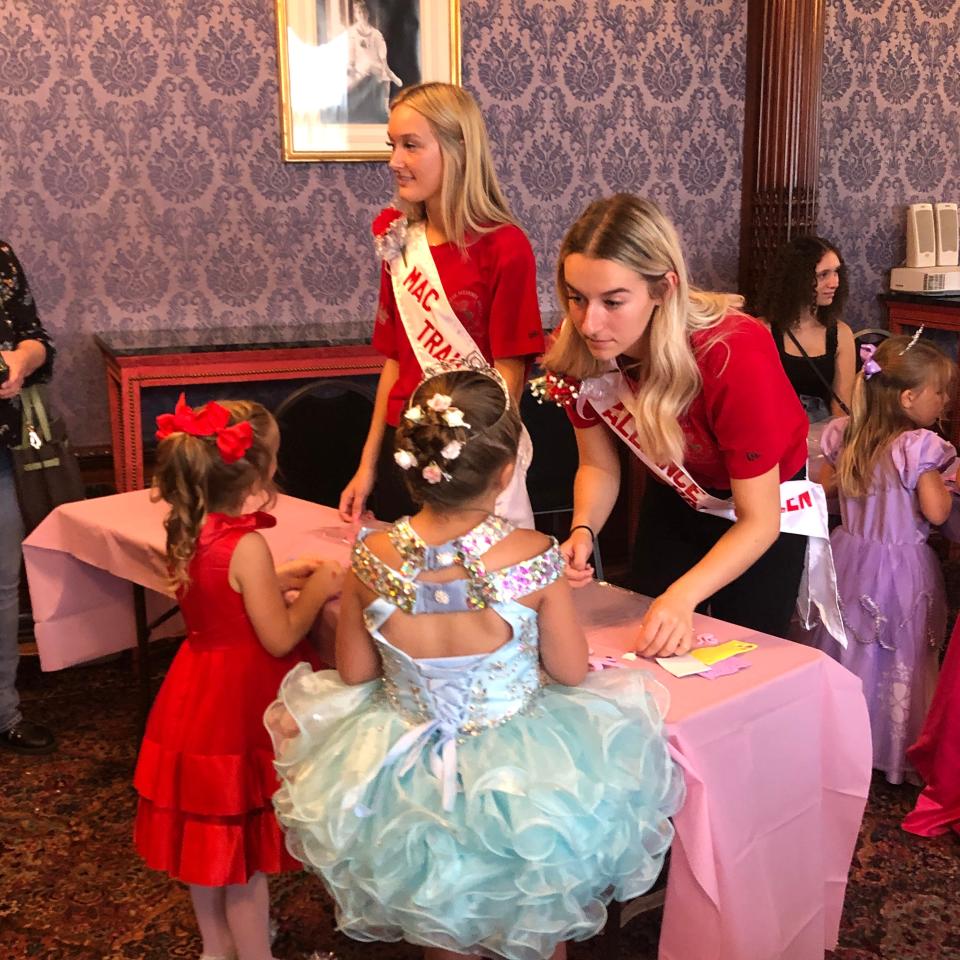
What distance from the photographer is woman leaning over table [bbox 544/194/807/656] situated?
161 centimetres

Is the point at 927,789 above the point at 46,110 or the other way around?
the other way around

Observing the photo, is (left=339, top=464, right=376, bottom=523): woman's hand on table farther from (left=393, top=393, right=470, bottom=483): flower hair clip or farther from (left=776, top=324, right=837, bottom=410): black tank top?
(left=776, top=324, right=837, bottom=410): black tank top

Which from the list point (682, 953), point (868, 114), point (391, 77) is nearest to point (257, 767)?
point (682, 953)

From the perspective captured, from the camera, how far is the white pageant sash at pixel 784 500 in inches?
71.2

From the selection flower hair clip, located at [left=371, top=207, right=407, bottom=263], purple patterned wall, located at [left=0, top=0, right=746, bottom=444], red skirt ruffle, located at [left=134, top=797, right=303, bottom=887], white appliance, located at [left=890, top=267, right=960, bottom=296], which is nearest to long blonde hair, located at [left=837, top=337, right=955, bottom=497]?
flower hair clip, located at [left=371, top=207, right=407, bottom=263]

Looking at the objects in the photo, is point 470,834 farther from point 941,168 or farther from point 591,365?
point 941,168

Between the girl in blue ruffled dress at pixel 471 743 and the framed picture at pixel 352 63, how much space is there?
2630 mm

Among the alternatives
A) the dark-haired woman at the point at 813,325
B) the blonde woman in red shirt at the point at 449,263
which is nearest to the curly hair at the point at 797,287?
the dark-haired woman at the point at 813,325

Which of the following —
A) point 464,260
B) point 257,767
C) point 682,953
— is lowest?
point 682,953

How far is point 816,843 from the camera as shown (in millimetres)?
1681

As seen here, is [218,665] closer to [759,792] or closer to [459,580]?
[459,580]

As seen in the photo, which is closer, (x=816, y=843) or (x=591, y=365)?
(x=816, y=843)

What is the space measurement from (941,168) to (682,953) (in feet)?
14.2

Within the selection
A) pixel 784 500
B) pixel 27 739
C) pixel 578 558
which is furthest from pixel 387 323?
pixel 27 739
